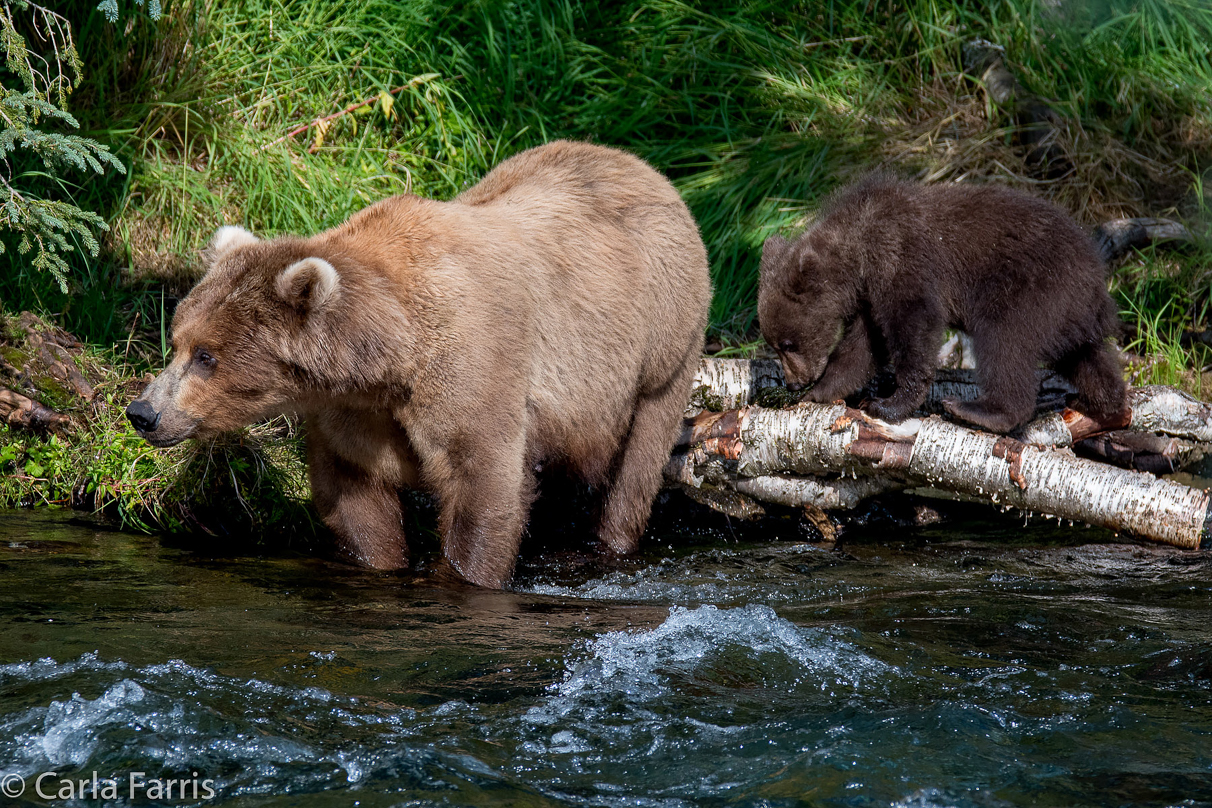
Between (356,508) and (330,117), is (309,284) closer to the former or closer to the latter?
(356,508)

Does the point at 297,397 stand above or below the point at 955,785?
above

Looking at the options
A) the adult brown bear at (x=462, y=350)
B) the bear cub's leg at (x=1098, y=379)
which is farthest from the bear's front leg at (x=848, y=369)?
the bear cub's leg at (x=1098, y=379)

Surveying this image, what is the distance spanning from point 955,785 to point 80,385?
520 centimetres

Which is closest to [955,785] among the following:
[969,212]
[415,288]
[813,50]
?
[415,288]

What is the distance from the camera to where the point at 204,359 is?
454cm

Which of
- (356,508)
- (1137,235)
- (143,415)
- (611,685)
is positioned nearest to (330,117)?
(356,508)

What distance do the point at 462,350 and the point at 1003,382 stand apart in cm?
275

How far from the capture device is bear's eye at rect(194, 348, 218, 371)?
452 cm

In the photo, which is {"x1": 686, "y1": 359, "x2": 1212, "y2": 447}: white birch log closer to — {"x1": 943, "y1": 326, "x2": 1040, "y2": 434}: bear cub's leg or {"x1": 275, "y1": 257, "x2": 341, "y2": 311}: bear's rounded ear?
{"x1": 943, "y1": 326, "x2": 1040, "y2": 434}: bear cub's leg

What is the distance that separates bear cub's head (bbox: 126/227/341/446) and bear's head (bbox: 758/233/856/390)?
2699 millimetres

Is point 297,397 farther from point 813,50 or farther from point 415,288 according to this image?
point 813,50

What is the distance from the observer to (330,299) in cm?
445

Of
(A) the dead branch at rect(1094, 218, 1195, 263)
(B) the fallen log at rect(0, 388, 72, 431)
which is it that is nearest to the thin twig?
(B) the fallen log at rect(0, 388, 72, 431)

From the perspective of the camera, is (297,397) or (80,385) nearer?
(297,397)
